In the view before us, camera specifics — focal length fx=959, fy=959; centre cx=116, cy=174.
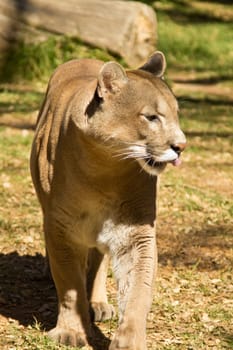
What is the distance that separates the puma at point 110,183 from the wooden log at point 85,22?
714 centimetres

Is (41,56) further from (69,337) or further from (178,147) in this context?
(178,147)

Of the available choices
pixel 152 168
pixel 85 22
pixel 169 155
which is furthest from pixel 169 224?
pixel 85 22

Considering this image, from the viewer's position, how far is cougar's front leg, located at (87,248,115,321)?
18.9 ft

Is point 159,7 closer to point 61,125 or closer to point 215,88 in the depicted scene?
point 215,88

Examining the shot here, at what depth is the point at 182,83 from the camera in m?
14.5

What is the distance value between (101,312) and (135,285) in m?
0.79

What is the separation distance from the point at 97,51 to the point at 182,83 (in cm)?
235

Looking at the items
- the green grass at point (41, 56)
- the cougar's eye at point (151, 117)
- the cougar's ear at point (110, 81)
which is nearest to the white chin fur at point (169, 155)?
the cougar's eye at point (151, 117)

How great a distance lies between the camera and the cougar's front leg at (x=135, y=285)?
15.9ft

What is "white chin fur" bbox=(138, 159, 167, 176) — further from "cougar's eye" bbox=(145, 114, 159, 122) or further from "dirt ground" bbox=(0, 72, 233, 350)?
"dirt ground" bbox=(0, 72, 233, 350)

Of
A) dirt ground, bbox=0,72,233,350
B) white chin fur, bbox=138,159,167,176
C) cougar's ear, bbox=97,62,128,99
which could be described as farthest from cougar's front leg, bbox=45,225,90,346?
cougar's ear, bbox=97,62,128,99

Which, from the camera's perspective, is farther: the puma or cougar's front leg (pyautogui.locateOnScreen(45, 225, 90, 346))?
cougar's front leg (pyautogui.locateOnScreen(45, 225, 90, 346))

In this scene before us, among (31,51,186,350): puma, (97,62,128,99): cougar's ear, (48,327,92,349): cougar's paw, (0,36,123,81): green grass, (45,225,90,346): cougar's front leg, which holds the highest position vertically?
(97,62,128,99): cougar's ear

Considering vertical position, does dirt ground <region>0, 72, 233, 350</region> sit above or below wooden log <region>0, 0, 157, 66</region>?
below
